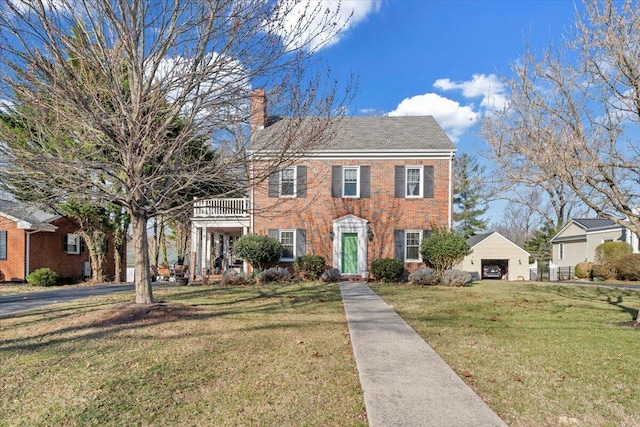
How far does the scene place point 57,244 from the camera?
63.3ft

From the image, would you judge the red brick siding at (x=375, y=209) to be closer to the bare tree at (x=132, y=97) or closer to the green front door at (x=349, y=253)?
the green front door at (x=349, y=253)

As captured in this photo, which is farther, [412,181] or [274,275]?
[412,181]

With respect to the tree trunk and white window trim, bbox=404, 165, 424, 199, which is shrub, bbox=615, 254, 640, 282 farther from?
the tree trunk

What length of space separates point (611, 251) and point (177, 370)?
973 inches

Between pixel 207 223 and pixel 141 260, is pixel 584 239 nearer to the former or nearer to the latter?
pixel 207 223

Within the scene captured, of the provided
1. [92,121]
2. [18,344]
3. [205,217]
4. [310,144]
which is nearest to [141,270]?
[18,344]

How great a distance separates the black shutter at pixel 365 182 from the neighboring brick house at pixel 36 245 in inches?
523

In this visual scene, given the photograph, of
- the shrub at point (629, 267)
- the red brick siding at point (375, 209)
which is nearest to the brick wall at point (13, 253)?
the red brick siding at point (375, 209)

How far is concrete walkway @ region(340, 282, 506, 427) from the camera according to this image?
3.31 meters

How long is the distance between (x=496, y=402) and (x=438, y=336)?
8.54ft

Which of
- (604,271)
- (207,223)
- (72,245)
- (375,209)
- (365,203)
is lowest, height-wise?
(604,271)

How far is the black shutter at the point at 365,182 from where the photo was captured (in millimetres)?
17234

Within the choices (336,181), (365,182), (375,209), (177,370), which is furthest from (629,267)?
(177,370)

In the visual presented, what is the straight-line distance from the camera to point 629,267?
19469 mm
